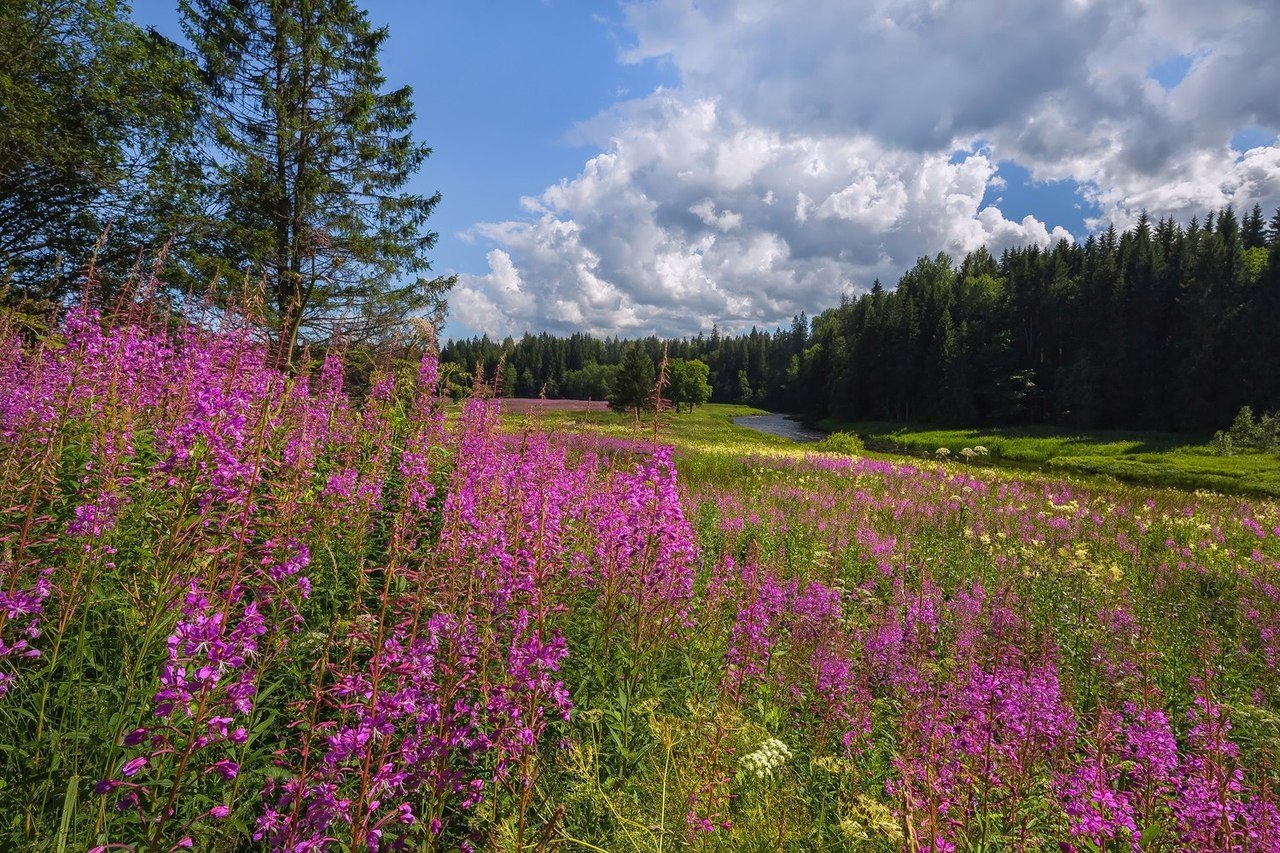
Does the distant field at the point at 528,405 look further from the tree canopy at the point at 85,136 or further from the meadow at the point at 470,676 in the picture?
the tree canopy at the point at 85,136

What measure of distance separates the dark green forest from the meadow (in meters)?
29.1

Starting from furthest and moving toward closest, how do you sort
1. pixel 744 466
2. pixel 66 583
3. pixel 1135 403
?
pixel 1135 403 → pixel 744 466 → pixel 66 583

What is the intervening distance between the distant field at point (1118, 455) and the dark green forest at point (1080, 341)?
6.97 m

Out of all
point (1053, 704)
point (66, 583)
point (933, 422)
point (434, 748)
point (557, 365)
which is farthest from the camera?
point (557, 365)

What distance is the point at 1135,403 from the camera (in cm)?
5166

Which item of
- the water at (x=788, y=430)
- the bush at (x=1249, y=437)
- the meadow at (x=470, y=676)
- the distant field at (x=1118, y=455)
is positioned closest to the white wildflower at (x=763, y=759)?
the meadow at (x=470, y=676)

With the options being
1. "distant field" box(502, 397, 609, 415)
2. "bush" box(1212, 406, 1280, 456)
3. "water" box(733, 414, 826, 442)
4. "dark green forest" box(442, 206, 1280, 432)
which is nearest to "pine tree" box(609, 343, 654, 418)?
"dark green forest" box(442, 206, 1280, 432)

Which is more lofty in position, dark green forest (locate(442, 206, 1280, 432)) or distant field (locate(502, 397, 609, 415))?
dark green forest (locate(442, 206, 1280, 432))

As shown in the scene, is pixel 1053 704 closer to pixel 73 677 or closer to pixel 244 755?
pixel 244 755

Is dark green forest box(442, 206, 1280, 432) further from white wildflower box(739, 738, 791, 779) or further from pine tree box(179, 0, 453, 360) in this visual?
white wildflower box(739, 738, 791, 779)

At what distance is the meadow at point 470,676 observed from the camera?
1865mm

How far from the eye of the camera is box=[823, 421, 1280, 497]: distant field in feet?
83.3

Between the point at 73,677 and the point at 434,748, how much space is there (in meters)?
1.84

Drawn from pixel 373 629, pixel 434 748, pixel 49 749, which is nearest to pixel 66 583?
pixel 49 749
